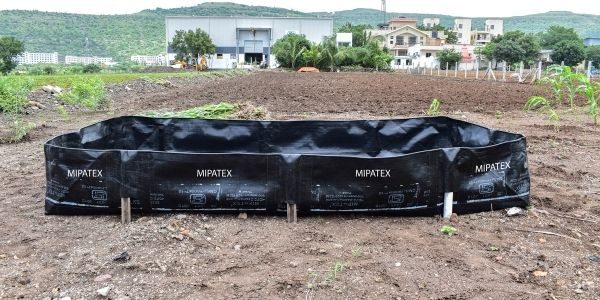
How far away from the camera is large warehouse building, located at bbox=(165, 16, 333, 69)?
246 feet

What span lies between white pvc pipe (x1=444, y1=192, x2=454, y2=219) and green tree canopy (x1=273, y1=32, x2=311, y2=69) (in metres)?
52.6

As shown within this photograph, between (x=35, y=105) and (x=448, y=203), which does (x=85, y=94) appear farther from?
(x=448, y=203)

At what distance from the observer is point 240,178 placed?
3.79 metres

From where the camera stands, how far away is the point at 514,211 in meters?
3.97

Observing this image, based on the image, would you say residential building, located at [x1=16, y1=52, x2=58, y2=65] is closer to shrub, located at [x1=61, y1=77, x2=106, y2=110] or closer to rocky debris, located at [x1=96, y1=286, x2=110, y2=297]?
shrub, located at [x1=61, y1=77, x2=106, y2=110]

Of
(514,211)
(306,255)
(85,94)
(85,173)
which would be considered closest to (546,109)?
(514,211)

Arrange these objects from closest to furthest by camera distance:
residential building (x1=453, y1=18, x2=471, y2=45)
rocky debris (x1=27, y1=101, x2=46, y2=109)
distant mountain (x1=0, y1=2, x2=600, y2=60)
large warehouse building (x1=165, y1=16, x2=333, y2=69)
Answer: rocky debris (x1=27, y1=101, x2=46, y2=109) < large warehouse building (x1=165, y1=16, x2=333, y2=69) < distant mountain (x1=0, y1=2, x2=600, y2=60) < residential building (x1=453, y1=18, x2=471, y2=45)

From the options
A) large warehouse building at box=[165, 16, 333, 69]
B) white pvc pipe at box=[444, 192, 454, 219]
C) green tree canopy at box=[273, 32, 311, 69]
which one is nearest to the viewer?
white pvc pipe at box=[444, 192, 454, 219]

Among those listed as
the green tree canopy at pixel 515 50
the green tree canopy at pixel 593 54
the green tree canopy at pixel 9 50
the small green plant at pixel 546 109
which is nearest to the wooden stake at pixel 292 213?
the small green plant at pixel 546 109

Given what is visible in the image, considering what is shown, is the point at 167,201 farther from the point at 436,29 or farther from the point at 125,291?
the point at 436,29

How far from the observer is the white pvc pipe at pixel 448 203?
3854mm

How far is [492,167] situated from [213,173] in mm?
2127

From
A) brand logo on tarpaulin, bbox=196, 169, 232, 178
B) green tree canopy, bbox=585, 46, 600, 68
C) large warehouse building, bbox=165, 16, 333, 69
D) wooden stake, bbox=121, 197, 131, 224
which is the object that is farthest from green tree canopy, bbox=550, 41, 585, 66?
wooden stake, bbox=121, 197, 131, 224

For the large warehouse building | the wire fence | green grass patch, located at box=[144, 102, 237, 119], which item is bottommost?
green grass patch, located at box=[144, 102, 237, 119]
